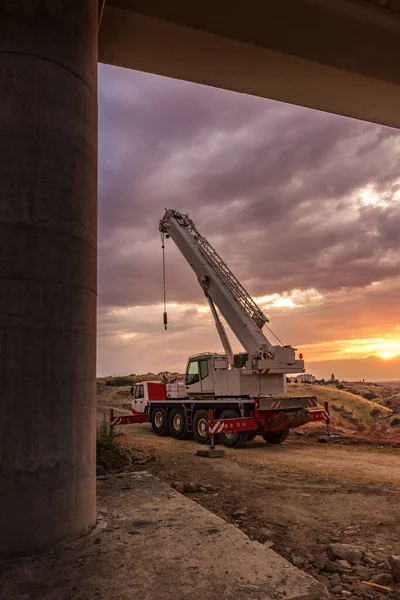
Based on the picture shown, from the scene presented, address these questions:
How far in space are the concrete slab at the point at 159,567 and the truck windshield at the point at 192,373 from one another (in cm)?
1053

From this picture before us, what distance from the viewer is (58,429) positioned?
3756 millimetres

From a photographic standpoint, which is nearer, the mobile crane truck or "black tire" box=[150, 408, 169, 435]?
the mobile crane truck

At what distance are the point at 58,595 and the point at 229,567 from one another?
1.19 meters

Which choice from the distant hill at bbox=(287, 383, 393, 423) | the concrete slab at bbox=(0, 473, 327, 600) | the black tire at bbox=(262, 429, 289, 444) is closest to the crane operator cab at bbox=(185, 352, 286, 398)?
the black tire at bbox=(262, 429, 289, 444)

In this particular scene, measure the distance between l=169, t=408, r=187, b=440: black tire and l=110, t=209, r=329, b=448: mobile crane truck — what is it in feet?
0.11

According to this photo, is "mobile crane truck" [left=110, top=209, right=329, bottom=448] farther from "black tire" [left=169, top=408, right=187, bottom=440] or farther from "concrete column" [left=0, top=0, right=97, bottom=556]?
"concrete column" [left=0, top=0, right=97, bottom=556]

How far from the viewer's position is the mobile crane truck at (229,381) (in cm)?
1277

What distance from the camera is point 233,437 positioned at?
1298 centimetres

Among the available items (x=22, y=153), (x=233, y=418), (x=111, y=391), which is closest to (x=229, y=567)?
(x=22, y=153)

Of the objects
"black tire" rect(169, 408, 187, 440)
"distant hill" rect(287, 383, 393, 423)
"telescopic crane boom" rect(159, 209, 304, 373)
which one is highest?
"telescopic crane boom" rect(159, 209, 304, 373)

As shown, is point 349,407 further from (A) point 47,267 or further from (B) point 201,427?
(A) point 47,267

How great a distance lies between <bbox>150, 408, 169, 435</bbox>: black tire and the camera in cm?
1598

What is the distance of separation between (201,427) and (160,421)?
107 inches

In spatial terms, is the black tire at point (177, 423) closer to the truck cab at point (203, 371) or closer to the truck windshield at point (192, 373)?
the truck cab at point (203, 371)
